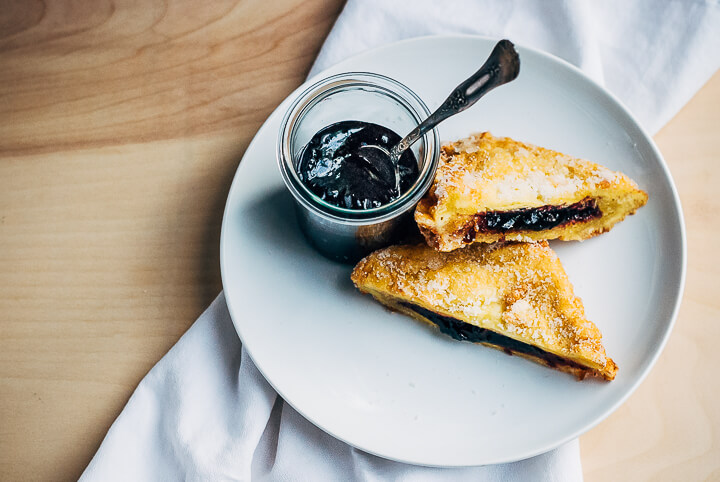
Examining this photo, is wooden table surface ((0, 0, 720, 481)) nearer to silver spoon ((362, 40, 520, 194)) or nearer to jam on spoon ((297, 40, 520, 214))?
jam on spoon ((297, 40, 520, 214))

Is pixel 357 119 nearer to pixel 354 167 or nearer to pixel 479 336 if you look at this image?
pixel 354 167

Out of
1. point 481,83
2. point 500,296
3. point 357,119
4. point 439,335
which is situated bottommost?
point 439,335

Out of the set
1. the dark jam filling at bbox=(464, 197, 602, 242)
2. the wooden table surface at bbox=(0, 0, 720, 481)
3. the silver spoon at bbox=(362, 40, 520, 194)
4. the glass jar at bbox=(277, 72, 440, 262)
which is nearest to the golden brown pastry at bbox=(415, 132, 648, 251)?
the dark jam filling at bbox=(464, 197, 602, 242)

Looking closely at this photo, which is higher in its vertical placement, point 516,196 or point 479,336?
point 516,196

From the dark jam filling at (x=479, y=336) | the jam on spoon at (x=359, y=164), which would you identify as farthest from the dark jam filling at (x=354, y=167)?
the dark jam filling at (x=479, y=336)

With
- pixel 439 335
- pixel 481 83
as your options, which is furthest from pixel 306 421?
pixel 481 83

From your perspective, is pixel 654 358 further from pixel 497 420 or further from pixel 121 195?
pixel 121 195

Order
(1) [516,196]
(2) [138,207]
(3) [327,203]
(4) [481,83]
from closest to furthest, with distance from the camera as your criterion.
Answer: (4) [481,83] < (3) [327,203] < (1) [516,196] < (2) [138,207]
